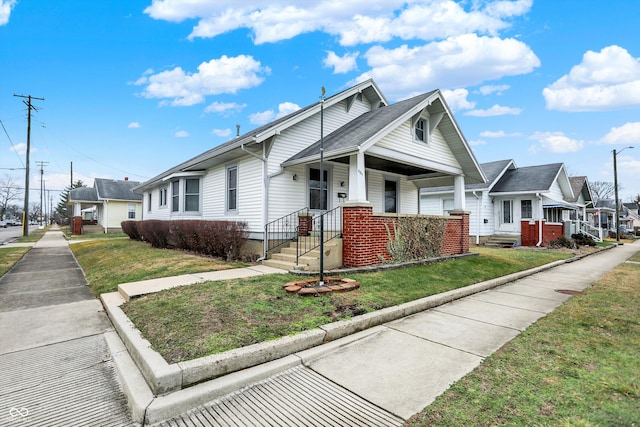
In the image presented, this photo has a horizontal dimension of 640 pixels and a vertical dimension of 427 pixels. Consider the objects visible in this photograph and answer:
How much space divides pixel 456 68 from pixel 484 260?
10.3 m

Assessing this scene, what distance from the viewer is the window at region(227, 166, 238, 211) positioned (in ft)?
35.6

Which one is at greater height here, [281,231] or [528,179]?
[528,179]

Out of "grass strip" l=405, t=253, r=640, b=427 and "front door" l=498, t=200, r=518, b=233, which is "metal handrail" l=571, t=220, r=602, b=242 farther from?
"grass strip" l=405, t=253, r=640, b=427

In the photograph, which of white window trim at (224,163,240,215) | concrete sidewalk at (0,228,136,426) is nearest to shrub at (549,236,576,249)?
white window trim at (224,163,240,215)

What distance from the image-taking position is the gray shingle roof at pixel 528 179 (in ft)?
60.5

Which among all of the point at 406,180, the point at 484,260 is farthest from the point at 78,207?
the point at 484,260

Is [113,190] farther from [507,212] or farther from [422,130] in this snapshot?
[507,212]

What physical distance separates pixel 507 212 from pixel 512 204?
0.60m

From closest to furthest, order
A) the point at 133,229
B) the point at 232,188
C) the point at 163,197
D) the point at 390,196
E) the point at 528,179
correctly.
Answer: the point at 232,188 → the point at 390,196 → the point at 163,197 → the point at 133,229 → the point at 528,179

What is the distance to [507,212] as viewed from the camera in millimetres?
20047

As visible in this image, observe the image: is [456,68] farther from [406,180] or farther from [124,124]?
[124,124]

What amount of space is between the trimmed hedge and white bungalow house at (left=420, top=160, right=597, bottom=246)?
49.4 ft

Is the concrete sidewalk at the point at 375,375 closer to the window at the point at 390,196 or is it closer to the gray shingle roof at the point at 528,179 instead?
the window at the point at 390,196


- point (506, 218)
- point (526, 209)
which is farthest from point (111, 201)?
point (526, 209)
